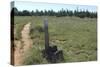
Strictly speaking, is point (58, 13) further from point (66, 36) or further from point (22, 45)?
point (22, 45)

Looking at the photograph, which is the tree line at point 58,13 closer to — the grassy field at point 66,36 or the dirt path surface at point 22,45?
the grassy field at point 66,36

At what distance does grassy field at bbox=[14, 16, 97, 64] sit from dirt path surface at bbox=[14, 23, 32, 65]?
0.04 metres

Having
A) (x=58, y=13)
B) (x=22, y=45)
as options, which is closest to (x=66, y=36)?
(x=58, y=13)

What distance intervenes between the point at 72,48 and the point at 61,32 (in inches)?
10.6

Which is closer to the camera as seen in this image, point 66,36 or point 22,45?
point 22,45

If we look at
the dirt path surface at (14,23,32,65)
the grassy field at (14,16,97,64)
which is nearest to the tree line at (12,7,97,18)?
the grassy field at (14,16,97,64)

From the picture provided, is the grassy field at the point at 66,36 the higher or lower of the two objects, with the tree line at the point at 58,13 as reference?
lower

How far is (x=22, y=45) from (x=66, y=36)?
2.00 ft

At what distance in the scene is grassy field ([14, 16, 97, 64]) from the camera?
2273mm

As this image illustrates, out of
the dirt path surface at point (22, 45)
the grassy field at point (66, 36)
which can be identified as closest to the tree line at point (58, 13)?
the grassy field at point (66, 36)

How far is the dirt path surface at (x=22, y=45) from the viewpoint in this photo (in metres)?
2.18

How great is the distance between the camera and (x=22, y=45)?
2.21 meters

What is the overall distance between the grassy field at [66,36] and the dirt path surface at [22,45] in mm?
44

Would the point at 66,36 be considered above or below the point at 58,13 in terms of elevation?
below
